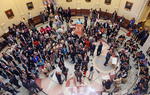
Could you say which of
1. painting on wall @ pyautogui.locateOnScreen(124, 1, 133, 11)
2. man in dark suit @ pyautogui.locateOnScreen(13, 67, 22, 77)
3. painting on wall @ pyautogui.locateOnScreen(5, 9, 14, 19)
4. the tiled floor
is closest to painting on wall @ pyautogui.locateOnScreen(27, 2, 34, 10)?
painting on wall @ pyautogui.locateOnScreen(5, 9, 14, 19)

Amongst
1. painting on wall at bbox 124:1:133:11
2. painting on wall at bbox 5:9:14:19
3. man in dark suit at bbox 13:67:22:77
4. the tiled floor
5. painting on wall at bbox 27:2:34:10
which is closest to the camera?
the tiled floor

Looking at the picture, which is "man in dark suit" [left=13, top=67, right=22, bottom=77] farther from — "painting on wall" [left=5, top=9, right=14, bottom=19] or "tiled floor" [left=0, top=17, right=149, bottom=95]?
"painting on wall" [left=5, top=9, right=14, bottom=19]

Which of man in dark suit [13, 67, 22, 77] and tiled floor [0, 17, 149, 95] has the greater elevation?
man in dark suit [13, 67, 22, 77]

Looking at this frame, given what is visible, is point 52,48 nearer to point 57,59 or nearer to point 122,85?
point 57,59

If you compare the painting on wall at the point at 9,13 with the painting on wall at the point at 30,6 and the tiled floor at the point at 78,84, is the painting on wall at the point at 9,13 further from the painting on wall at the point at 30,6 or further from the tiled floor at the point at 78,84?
the tiled floor at the point at 78,84

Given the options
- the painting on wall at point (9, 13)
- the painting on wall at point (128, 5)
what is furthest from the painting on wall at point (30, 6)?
the painting on wall at point (128, 5)

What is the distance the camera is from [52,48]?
364 inches

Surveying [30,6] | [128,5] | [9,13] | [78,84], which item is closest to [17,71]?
[78,84]

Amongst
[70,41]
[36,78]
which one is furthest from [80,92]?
[70,41]

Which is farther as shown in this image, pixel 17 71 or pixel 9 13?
pixel 9 13

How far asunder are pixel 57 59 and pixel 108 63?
4.89 metres

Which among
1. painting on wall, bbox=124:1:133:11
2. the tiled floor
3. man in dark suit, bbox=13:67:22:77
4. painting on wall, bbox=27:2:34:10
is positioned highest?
painting on wall, bbox=27:2:34:10

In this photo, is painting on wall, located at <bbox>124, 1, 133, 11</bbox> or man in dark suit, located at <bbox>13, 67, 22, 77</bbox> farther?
painting on wall, located at <bbox>124, 1, 133, 11</bbox>

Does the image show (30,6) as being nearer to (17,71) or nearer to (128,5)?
(17,71)
